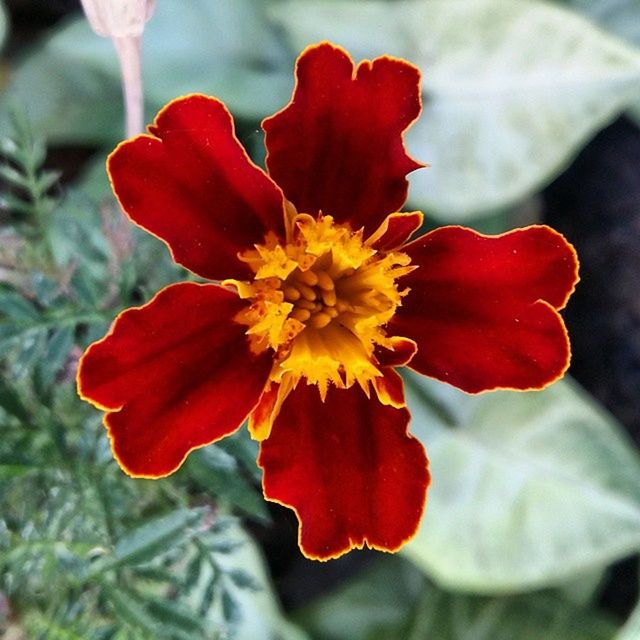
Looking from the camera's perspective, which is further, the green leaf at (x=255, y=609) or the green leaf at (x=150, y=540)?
the green leaf at (x=255, y=609)

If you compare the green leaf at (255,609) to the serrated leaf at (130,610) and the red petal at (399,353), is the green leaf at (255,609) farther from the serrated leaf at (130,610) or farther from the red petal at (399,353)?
the red petal at (399,353)

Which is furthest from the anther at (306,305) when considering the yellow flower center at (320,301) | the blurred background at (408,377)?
the blurred background at (408,377)

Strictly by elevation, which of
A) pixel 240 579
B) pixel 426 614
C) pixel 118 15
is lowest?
pixel 426 614

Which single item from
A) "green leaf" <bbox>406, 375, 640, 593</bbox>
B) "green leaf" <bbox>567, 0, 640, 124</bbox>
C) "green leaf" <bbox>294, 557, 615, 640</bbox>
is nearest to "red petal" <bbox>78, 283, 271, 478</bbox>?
"green leaf" <bbox>406, 375, 640, 593</bbox>

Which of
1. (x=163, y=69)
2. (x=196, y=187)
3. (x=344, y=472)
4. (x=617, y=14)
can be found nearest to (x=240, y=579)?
(x=344, y=472)

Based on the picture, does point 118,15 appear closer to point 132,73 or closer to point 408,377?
point 132,73

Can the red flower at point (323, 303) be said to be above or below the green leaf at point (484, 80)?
above

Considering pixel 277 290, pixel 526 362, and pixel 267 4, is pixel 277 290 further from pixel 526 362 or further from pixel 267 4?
pixel 267 4
